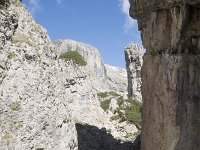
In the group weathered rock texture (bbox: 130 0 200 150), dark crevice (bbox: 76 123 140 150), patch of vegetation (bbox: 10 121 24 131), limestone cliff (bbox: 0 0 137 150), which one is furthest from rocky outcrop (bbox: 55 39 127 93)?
patch of vegetation (bbox: 10 121 24 131)

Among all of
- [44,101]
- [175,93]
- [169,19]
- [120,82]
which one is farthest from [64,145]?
[120,82]

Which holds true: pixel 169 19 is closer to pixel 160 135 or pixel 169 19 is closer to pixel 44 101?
pixel 160 135

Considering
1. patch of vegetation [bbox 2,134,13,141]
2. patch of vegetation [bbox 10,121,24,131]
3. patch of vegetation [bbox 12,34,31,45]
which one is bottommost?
patch of vegetation [bbox 2,134,13,141]

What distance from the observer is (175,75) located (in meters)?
42.8

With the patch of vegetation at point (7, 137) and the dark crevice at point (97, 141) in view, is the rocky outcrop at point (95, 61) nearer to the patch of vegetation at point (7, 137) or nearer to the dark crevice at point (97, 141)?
the dark crevice at point (97, 141)

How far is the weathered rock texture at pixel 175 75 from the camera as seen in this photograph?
42312 millimetres

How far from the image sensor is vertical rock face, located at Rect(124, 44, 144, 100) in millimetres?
125506

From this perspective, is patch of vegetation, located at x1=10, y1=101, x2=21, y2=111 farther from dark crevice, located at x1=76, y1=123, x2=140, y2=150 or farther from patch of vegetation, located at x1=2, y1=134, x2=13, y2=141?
dark crevice, located at x1=76, y1=123, x2=140, y2=150

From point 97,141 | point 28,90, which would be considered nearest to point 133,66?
point 97,141

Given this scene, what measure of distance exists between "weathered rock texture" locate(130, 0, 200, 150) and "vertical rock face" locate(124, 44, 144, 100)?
76.8 metres

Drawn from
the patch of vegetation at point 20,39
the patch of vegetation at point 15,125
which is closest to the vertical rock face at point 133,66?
the patch of vegetation at point 20,39

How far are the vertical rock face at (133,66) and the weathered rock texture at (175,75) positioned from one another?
7684cm

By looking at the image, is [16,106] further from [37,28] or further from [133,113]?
[133,113]

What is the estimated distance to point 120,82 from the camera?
190 meters
